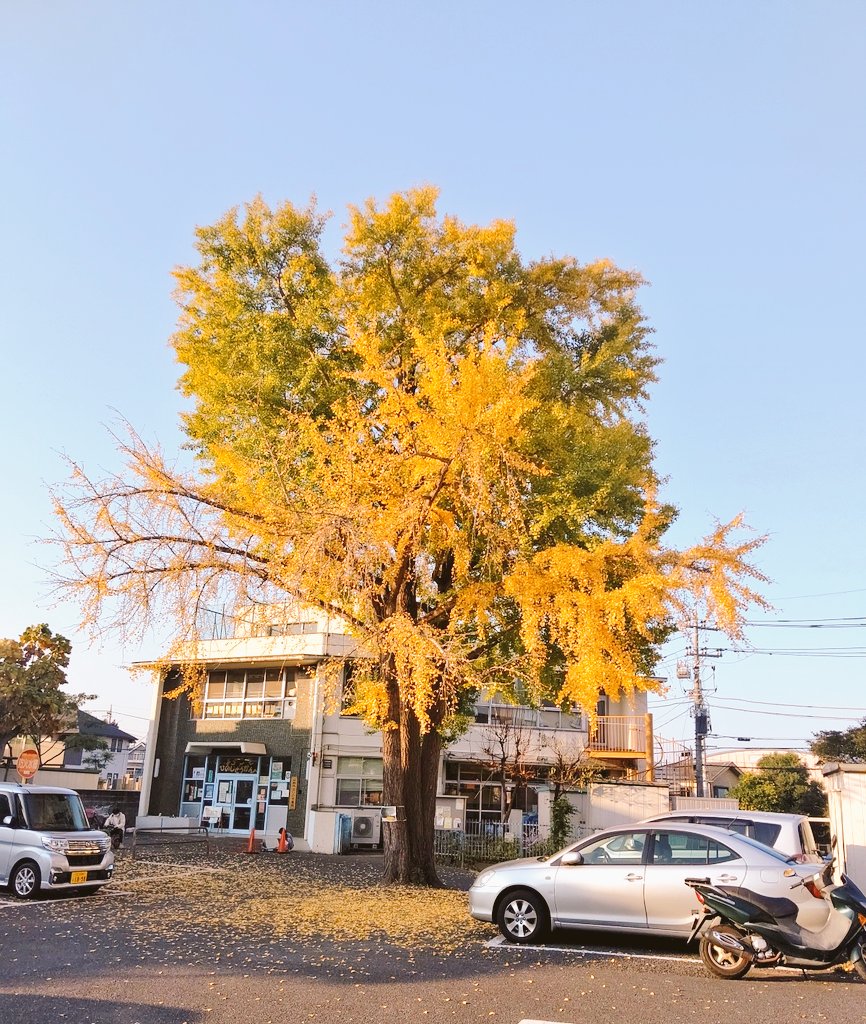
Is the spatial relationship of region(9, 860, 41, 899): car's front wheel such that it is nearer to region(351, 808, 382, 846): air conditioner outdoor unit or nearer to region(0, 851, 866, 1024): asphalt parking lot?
region(0, 851, 866, 1024): asphalt parking lot

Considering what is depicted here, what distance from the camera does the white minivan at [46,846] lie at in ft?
42.8

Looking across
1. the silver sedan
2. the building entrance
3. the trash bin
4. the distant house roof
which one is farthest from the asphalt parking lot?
the distant house roof

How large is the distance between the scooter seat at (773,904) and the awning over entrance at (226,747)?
2475cm

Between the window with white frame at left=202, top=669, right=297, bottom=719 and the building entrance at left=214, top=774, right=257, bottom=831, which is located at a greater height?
the window with white frame at left=202, top=669, right=297, bottom=719

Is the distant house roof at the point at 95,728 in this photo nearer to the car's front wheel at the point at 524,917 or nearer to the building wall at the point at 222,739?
the building wall at the point at 222,739

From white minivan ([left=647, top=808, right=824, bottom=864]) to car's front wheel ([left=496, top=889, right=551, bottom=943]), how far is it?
227cm

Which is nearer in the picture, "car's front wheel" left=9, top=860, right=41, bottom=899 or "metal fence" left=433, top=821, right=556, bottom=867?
"car's front wheel" left=9, top=860, right=41, bottom=899

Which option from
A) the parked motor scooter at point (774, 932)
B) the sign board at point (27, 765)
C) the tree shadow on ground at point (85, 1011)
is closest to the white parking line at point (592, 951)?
the parked motor scooter at point (774, 932)

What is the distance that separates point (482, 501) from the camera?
12047 mm

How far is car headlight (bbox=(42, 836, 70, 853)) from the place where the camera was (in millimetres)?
13133

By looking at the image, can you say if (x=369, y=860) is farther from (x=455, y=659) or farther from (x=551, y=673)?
(x=455, y=659)

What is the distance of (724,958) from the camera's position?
8.21m

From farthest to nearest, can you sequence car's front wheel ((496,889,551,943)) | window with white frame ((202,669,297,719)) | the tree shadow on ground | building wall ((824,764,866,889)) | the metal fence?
1. window with white frame ((202,669,297,719))
2. the metal fence
3. building wall ((824,764,866,889))
4. car's front wheel ((496,889,551,943))
5. the tree shadow on ground

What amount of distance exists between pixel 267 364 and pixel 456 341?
3.62m
